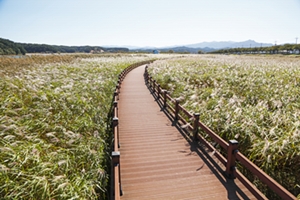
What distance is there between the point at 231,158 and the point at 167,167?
1.68m

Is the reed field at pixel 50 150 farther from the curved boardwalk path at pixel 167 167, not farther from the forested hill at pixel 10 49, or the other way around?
the forested hill at pixel 10 49

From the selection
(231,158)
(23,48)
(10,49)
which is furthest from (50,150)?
(23,48)

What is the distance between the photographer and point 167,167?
16.5 ft

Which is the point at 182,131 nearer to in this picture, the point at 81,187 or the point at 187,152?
the point at 187,152

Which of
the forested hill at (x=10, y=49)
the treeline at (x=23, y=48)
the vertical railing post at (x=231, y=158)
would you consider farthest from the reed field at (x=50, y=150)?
the forested hill at (x=10, y=49)

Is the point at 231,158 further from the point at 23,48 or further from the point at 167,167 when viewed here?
the point at 23,48

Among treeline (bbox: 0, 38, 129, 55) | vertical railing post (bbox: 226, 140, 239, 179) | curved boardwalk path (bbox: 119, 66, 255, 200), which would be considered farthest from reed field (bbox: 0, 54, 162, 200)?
treeline (bbox: 0, 38, 129, 55)

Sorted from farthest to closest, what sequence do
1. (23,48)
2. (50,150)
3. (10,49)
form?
(23,48)
(10,49)
(50,150)

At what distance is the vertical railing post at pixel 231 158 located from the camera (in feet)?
14.6

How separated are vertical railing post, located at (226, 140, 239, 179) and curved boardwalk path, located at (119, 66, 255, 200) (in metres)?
0.19

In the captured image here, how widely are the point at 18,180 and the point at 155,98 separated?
9528 millimetres

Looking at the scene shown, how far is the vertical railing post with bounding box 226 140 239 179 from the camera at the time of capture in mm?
4457

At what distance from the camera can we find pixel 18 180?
12.8 feet

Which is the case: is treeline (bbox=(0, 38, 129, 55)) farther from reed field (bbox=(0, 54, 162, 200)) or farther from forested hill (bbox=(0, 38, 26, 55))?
reed field (bbox=(0, 54, 162, 200))
